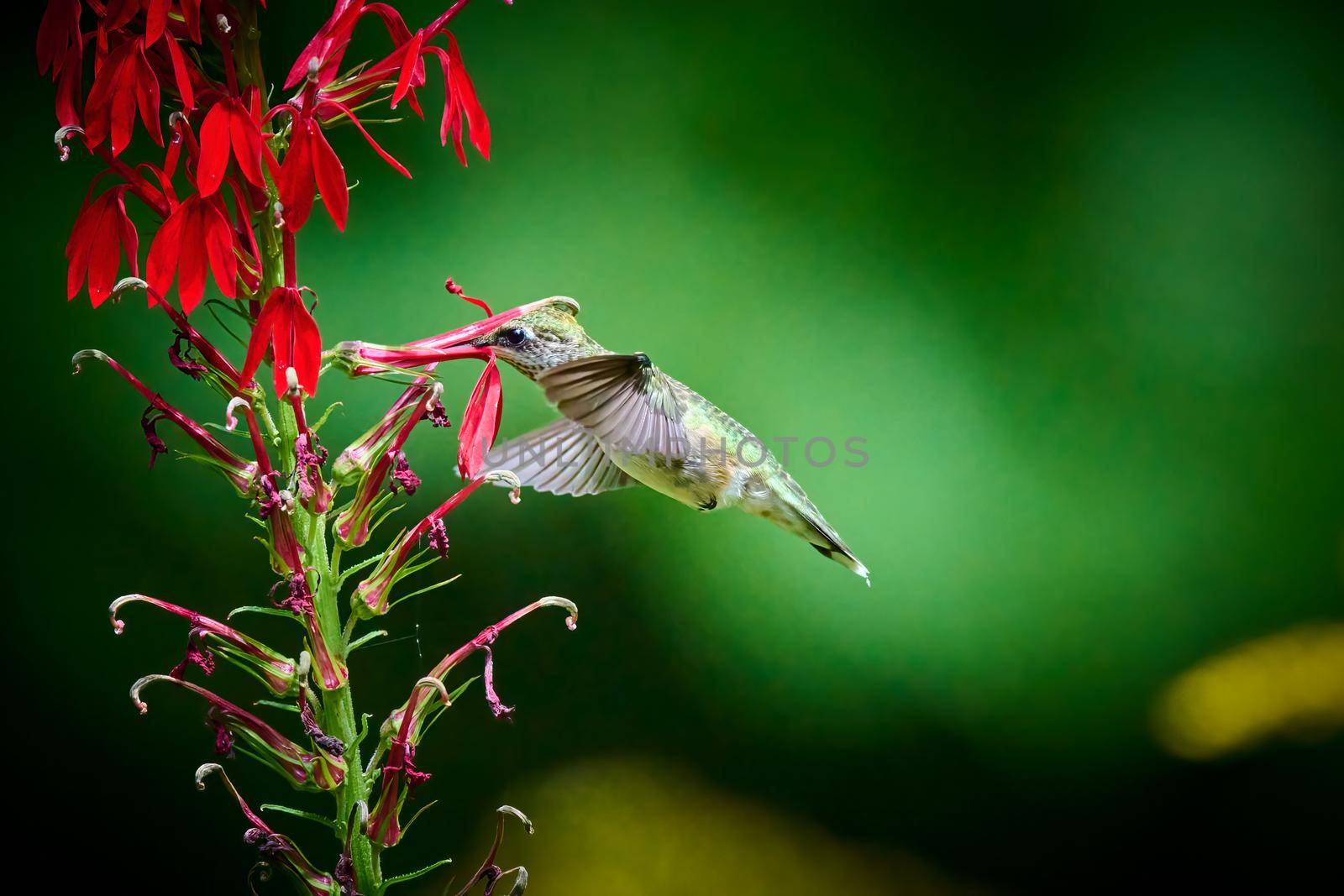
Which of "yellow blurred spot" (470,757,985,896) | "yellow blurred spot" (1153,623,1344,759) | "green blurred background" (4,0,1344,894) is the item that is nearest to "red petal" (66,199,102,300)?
"green blurred background" (4,0,1344,894)

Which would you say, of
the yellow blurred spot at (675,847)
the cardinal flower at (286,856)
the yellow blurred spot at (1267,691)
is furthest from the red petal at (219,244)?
the yellow blurred spot at (1267,691)

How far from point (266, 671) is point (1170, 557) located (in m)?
1.41

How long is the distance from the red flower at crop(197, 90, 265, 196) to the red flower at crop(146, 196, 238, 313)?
2cm

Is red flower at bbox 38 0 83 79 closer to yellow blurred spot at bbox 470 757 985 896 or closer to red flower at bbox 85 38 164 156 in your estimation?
red flower at bbox 85 38 164 156

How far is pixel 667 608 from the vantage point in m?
1.48

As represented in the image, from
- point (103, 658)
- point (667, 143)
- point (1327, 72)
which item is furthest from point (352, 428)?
point (1327, 72)

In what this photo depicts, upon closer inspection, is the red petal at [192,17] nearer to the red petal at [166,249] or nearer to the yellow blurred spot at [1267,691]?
the red petal at [166,249]

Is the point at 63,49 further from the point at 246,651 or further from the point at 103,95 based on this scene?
the point at 246,651

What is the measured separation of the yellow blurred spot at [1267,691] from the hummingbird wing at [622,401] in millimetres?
1081

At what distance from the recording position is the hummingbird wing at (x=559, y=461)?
1044mm

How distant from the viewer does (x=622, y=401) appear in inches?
35.3

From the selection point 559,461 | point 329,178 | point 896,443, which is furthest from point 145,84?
point 896,443

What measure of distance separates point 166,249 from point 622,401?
401mm

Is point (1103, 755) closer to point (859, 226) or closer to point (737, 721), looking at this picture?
point (737, 721)
